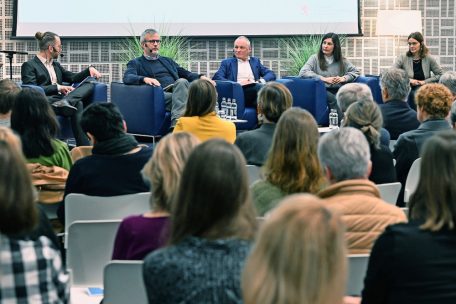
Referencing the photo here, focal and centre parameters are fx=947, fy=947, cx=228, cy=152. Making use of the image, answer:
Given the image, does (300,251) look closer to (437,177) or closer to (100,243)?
(437,177)

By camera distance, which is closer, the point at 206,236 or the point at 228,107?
the point at 206,236

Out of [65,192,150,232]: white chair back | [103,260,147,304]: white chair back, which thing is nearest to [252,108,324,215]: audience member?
[65,192,150,232]: white chair back

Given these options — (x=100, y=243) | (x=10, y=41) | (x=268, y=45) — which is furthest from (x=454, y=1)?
(x=100, y=243)

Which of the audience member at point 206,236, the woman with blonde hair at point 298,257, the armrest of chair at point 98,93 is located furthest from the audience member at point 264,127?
the armrest of chair at point 98,93

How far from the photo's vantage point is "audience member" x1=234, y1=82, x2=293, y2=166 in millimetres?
5289

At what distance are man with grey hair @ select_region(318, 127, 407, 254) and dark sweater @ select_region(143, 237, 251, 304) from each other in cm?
73

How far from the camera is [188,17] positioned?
11836 mm

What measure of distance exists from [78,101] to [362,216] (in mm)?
6784

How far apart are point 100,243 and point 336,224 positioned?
196cm

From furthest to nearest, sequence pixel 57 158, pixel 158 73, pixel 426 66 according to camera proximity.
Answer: pixel 426 66
pixel 158 73
pixel 57 158

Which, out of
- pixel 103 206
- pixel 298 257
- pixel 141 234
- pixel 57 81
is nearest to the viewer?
pixel 298 257

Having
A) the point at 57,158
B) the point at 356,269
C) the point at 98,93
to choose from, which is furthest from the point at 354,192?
the point at 98,93

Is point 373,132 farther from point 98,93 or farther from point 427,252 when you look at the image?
→ point 98,93

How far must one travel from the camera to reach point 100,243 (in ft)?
11.8
